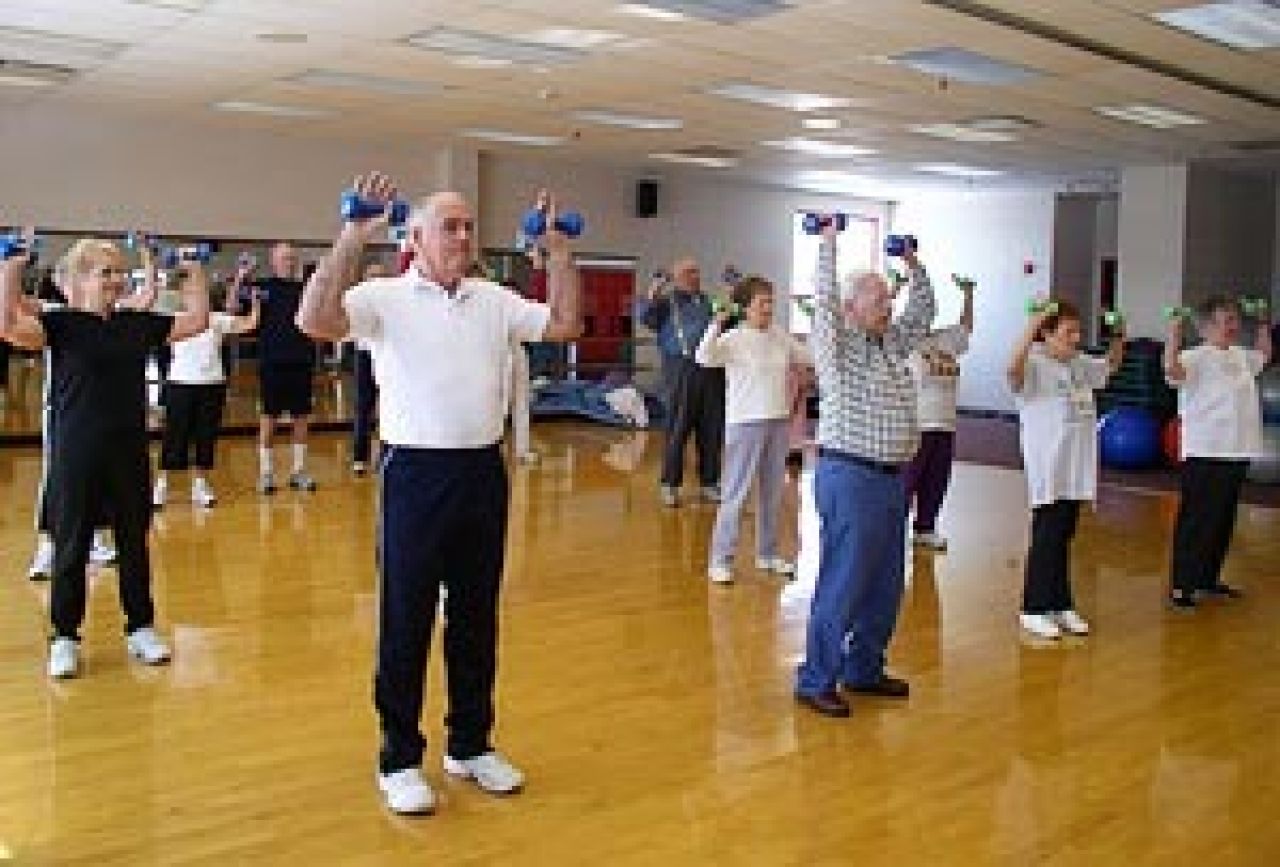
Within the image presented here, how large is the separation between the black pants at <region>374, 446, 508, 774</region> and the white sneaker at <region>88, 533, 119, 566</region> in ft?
10.4

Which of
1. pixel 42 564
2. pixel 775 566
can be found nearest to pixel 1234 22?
pixel 775 566

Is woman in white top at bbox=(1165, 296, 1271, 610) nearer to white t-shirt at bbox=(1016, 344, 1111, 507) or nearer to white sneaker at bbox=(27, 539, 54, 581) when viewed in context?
white t-shirt at bbox=(1016, 344, 1111, 507)

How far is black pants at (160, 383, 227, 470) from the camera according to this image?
7145 mm

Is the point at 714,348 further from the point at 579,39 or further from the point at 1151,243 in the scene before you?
the point at 1151,243

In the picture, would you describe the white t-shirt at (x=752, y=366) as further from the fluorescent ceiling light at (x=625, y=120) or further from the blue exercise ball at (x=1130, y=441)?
the blue exercise ball at (x=1130, y=441)

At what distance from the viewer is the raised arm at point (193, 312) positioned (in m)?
4.32

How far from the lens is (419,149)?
1317cm

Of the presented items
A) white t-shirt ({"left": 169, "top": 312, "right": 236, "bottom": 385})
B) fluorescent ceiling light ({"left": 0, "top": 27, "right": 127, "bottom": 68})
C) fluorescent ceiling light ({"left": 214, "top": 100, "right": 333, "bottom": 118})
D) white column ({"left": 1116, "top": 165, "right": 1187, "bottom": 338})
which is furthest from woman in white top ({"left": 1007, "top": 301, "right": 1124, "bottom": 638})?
white column ({"left": 1116, "top": 165, "right": 1187, "bottom": 338})

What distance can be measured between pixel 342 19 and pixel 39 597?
363 centimetres

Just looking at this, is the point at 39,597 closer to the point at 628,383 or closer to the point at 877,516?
the point at 877,516

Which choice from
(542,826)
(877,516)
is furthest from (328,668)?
(877,516)

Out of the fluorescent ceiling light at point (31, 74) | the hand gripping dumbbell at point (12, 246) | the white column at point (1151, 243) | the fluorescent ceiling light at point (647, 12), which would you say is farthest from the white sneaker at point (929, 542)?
the white column at point (1151, 243)

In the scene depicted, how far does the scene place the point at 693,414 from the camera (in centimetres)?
813

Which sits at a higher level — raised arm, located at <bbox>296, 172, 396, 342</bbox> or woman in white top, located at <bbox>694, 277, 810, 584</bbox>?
raised arm, located at <bbox>296, 172, 396, 342</bbox>
